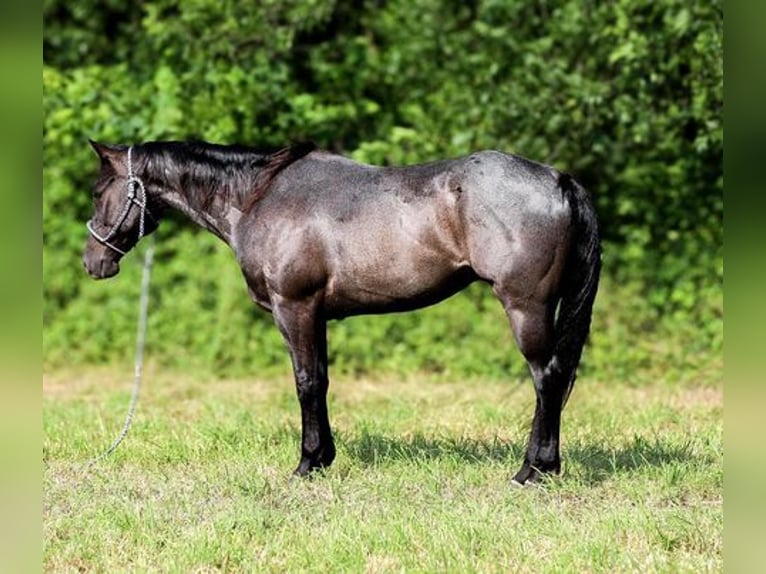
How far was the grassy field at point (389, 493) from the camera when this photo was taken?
16.6 ft

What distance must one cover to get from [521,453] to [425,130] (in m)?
6.00

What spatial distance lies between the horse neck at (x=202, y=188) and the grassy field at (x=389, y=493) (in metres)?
1.51

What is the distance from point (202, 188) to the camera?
683 cm

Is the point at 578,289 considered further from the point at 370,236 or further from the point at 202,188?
the point at 202,188

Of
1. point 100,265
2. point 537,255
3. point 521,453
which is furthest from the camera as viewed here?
point 521,453

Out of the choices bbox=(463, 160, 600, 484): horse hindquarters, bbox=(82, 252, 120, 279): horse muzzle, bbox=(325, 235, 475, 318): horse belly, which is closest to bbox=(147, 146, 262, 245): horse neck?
bbox=(82, 252, 120, 279): horse muzzle

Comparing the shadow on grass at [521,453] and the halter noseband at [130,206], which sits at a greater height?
the halter noseband at [130,206]

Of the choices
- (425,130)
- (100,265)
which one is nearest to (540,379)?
(100,265)

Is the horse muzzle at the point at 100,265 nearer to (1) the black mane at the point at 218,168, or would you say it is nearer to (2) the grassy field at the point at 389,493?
(1) the black mane at the point at 218,168

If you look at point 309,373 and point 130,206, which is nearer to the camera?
point 309,373

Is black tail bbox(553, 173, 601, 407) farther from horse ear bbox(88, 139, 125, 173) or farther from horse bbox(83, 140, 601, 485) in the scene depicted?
horse ear bbox(88, 139, 125, 173)

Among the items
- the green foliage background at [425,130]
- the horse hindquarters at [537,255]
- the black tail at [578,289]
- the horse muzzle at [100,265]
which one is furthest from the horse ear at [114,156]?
the green foliage background at [425,130]

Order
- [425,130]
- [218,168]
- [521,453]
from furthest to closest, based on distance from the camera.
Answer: [425,130]
[521,453]
[218,168]

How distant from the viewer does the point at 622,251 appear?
1219cm
